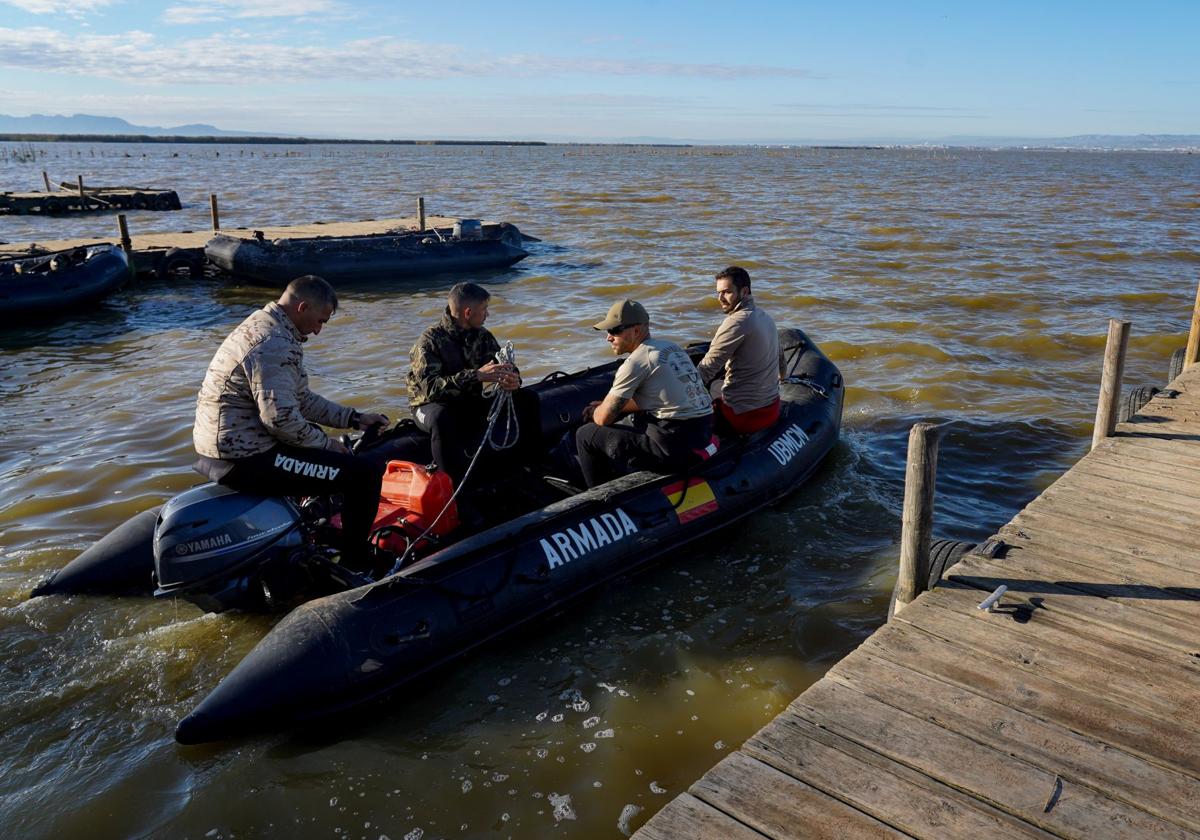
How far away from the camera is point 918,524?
184 inches

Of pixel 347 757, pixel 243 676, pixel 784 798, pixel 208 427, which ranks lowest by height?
pixel 347 757

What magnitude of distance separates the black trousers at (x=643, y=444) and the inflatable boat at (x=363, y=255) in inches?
569

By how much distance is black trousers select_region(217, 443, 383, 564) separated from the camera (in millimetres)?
5141

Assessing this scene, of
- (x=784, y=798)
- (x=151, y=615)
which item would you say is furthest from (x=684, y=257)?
(x=784, y=798)

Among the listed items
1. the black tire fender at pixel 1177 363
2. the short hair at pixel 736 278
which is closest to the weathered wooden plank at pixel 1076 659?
the short hair at pixel 736 278

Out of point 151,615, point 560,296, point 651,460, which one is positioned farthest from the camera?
point 560,296

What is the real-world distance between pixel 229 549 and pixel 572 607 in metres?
2.25

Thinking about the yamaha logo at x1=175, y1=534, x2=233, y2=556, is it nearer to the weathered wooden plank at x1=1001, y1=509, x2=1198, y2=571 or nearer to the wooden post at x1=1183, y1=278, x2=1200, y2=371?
the weathered wooden plank at x1=1001, y1=509, x2=1198, y2=571

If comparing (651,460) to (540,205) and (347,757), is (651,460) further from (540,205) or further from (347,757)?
(540,205)

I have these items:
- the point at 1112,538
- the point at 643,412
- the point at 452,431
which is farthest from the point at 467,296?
the point at 1112,538

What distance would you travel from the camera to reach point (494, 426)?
6.71 m

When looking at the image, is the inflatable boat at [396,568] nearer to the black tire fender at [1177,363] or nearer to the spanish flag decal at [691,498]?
the spanish flag decal at [691,498]

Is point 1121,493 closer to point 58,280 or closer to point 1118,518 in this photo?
point 1118,518

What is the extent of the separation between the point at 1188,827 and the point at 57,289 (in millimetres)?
18421
